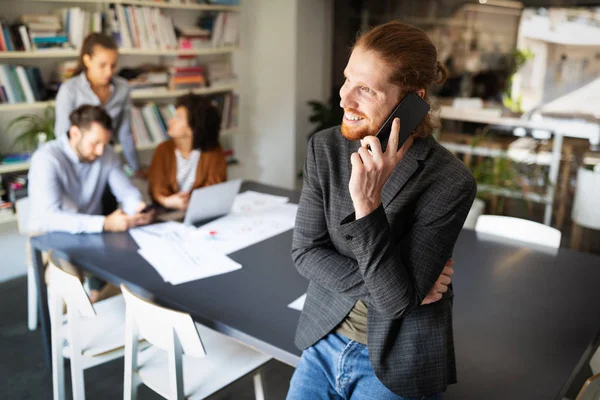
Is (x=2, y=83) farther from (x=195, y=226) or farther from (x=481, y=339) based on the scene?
(x=481, y=339)

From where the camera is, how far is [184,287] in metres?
1.96

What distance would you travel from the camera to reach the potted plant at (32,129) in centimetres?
367

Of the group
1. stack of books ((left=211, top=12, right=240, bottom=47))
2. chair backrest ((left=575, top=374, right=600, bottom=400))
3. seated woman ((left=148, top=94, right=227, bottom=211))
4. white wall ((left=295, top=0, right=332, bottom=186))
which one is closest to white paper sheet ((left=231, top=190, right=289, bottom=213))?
seated woman ((left=148, top=94, right=227, bottom=211))

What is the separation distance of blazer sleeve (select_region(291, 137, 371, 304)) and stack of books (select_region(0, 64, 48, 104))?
2868mm

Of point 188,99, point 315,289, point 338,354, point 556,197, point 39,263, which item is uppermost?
point 188,99

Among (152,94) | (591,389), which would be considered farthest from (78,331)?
(152,94)

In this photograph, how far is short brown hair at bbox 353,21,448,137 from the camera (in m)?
1.18

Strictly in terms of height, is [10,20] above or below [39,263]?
above

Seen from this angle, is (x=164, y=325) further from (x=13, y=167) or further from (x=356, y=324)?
(x=13, y=167)

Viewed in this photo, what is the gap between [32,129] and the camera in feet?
12.1

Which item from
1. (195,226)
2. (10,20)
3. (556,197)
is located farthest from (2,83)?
(556,197)

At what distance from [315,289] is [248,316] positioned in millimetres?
419

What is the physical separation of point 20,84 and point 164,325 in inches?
103

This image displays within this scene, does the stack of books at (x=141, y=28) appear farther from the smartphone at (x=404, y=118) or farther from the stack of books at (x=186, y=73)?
the smartphone at (x=404, y=118)
